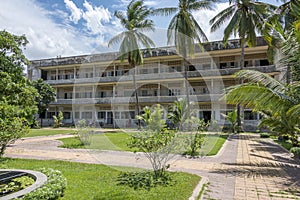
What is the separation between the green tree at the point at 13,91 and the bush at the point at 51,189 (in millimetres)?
2311

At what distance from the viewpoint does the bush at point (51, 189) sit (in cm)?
403

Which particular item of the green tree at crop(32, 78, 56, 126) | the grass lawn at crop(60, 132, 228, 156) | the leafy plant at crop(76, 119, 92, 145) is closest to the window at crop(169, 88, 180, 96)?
the grass lawn at crop(60, 132, 228, 156)

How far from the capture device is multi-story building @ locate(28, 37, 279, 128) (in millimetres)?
26578

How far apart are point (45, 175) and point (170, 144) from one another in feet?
9.86

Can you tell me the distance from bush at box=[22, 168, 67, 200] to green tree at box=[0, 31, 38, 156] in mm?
2311

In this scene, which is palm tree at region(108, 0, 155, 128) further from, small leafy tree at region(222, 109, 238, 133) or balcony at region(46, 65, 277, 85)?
small leafy tree at region(222, 109, 238, 133)

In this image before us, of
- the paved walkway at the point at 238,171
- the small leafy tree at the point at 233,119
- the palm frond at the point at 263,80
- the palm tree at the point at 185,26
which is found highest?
the palm tree at the point at 185,26

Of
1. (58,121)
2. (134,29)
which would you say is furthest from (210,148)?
(58,121)

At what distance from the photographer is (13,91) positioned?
6547 millimetres

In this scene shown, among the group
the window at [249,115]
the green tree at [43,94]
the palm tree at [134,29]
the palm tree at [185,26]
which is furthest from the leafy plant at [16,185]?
the green tree at [43,94]

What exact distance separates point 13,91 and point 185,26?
1569 cm

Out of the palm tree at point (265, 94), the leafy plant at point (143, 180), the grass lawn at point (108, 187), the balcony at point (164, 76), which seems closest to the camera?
the grass lawn at point (108, 187)

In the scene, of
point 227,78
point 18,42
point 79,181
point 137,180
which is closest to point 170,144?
point 137,180

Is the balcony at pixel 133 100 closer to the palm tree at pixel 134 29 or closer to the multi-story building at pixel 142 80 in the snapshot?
the multi-story building at pixel 142 80
